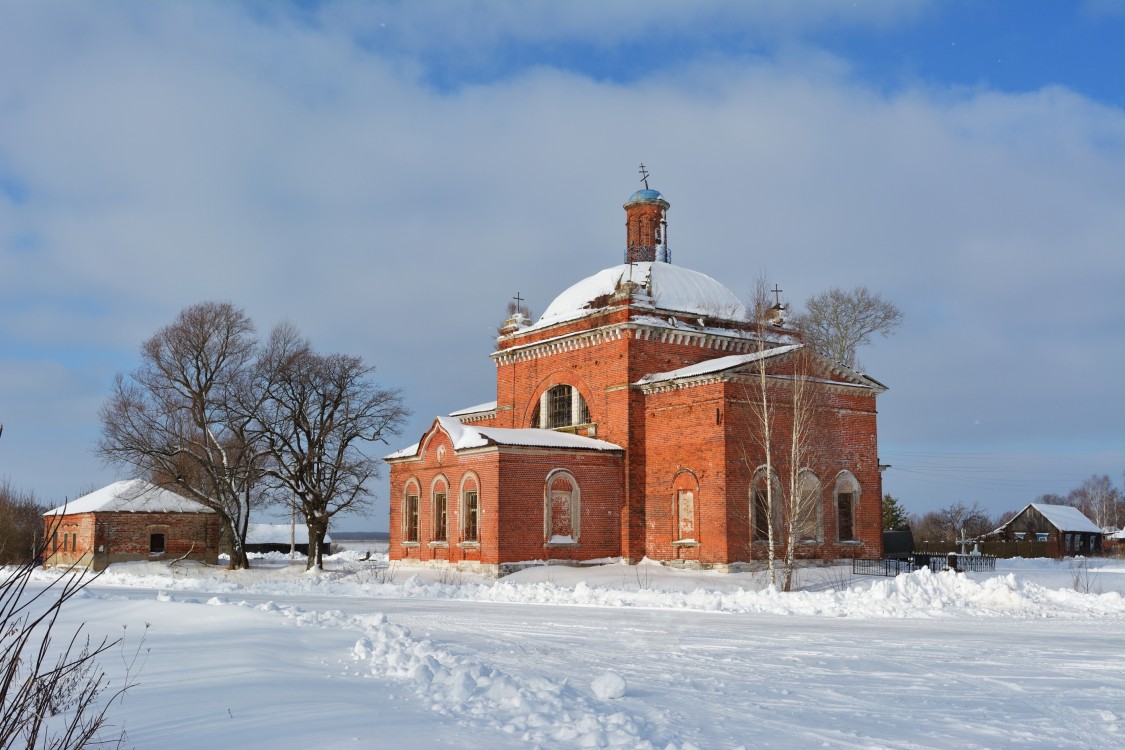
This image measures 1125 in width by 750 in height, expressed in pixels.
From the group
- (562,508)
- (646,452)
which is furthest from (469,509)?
(646,452)

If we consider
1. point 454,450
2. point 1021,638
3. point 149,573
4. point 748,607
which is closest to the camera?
point 1021,638

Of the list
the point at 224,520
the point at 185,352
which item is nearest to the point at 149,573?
the point at 224,520

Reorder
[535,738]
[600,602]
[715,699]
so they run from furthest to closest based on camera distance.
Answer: [600,602] → [715,699] → [535,738]

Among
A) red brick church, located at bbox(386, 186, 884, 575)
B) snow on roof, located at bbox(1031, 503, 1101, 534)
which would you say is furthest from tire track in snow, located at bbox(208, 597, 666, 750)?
snow on roof, located at bbox(1031, 503, 1101, 534)

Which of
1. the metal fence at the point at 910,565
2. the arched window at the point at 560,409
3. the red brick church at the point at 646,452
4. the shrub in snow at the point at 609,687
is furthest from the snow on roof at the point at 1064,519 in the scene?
the shrub in snow at the point at 609,687

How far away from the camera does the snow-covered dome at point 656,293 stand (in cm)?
3156

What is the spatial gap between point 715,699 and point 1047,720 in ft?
8.76

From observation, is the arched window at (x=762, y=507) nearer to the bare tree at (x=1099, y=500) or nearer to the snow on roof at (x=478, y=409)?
the snow on roof at (x=478, y=409)

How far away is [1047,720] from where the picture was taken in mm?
7816

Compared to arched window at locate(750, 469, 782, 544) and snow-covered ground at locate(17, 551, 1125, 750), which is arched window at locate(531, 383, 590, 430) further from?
snow-covered ground at locate(17, 551, 1125, 750)

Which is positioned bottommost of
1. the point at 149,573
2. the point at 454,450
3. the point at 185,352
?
the point at 149,573

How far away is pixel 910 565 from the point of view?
28.5 meters

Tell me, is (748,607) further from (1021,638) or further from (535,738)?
(535,738)

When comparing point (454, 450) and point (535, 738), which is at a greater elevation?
point (454, 450)
